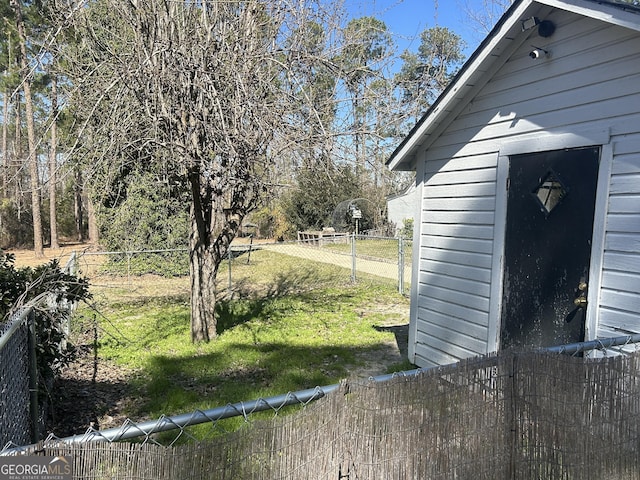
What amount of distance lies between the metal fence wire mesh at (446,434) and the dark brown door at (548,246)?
150 centimetres

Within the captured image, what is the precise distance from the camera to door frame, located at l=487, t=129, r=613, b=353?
3.37 meters

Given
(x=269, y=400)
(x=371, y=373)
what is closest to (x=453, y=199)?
(x=371, y=373)

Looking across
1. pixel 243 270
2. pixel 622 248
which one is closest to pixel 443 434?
pixel 622 248

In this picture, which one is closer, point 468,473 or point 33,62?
point 468,473

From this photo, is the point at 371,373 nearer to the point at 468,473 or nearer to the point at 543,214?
the point at 543,214

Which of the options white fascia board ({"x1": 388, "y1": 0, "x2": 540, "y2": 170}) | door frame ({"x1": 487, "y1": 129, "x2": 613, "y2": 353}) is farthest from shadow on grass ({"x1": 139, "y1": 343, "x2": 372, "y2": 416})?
white fascia board ({"x1": 388, "y1": 0, "x2": 540, "y2": 170})

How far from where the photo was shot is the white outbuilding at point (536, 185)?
3.27 meters

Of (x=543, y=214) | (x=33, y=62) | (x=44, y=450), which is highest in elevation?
(x=33, y=62)

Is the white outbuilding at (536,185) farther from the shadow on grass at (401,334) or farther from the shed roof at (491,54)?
the shadow on grass at (401,334)

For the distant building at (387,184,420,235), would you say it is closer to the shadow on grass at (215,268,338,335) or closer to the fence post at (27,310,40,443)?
the shadow on grass at (215,268,338,335)

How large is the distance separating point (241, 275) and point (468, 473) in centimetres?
1253

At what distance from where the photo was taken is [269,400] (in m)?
1.59

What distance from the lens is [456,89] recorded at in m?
4.53

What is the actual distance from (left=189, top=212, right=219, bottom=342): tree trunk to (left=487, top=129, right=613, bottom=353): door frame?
415 cm
